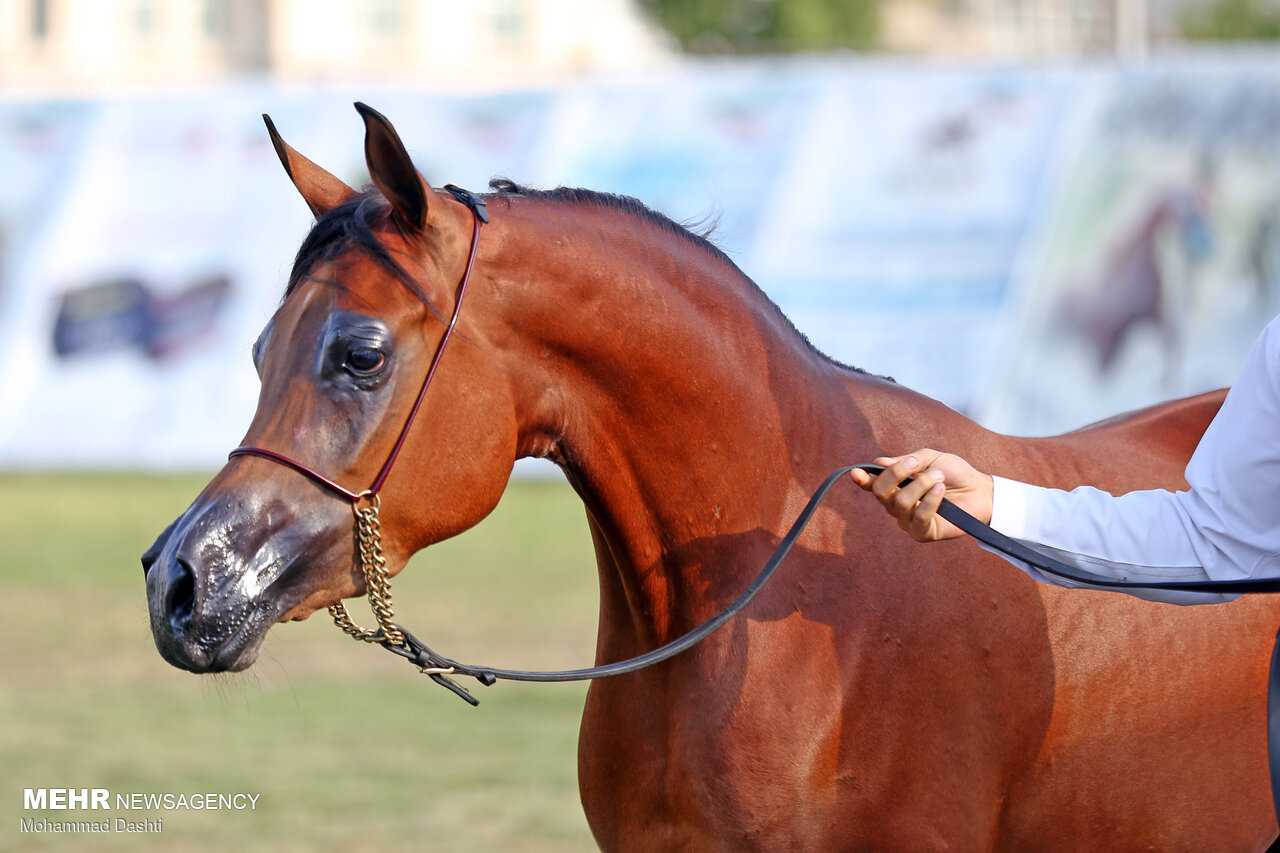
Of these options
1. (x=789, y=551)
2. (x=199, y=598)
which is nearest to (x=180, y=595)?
(x=199, y=598)

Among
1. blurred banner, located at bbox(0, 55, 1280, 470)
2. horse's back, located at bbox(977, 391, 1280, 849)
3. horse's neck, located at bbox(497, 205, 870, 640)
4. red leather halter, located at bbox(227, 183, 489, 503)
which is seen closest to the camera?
red leather halter, located at bbox(227, 183, 489, 503)

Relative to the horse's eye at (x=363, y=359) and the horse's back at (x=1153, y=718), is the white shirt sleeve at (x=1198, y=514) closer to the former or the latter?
the horse's back at (x=1153, y=718)

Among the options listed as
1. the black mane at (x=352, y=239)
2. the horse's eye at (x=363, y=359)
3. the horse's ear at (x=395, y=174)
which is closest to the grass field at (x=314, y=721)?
the horse's eye at (x=363, y=359)

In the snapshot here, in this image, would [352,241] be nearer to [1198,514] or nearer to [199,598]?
[199,598]

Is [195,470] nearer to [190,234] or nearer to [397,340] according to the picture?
[190,234]

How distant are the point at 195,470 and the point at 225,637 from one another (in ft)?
50.3

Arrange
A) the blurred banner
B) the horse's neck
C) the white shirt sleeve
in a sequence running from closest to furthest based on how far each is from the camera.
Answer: the white shirt sleeve < the horse's neck < the blurred banner

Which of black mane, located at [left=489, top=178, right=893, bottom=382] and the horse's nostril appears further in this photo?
black mane, located at [left=489, top=178, right=893, bottom=382]

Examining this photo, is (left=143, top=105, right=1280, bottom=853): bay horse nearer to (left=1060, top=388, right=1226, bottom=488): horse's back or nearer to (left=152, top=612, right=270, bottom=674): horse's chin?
(left=152, top=612, right=270, bottom=674): horse's chin

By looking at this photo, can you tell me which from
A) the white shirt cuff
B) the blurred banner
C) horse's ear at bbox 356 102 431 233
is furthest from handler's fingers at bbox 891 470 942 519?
the blurred banner

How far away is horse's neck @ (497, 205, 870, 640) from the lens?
2629 mm

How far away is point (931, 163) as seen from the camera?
16.1 metres

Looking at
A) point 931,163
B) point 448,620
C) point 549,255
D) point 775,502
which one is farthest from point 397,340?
point 931,163

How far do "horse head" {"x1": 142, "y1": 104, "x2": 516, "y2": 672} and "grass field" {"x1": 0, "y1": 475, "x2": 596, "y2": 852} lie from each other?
46 centimetres
